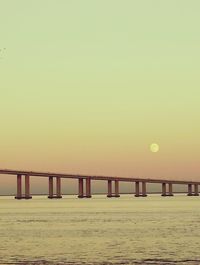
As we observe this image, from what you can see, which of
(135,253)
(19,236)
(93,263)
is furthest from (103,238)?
(93,263)

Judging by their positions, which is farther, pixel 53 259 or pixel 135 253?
pixel 135 253

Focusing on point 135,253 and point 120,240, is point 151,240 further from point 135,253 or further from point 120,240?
point 135,253

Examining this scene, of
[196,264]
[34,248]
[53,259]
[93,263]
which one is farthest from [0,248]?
[196,264]

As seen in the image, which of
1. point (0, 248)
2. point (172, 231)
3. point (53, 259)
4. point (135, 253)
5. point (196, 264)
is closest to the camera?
point (196, 264)

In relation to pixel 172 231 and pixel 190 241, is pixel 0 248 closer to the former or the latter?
pixel 190 241

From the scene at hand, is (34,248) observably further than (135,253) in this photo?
Yes

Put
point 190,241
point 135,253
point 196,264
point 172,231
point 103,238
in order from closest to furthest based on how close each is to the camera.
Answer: point 196,264
point 135,253
point 190,241
point 103,238
point 172,231

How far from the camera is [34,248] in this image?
6216cm

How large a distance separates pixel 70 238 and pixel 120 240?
5973 millimetres

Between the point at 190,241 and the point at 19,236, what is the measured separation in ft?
59.6

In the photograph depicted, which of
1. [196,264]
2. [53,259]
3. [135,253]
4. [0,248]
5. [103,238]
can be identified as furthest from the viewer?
[103,238]

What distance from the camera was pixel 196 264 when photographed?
4753 centimetres

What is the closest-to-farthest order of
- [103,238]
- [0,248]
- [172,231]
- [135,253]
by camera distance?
1. [135,253]
2. [0,248]
3. [103,238]
4. [172,231]

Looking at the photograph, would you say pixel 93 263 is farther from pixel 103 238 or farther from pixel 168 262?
pixel 103 238
